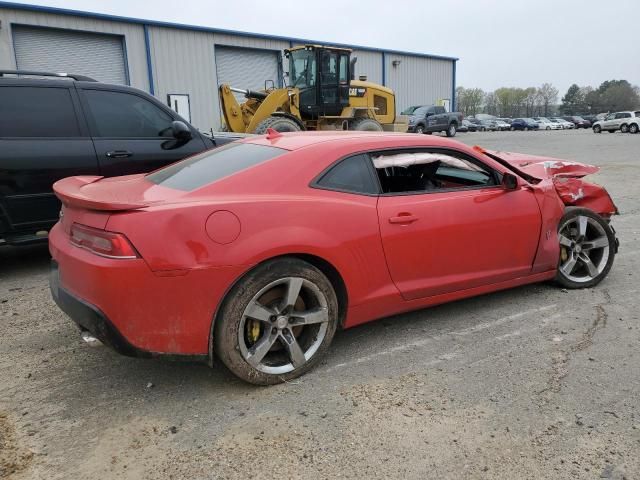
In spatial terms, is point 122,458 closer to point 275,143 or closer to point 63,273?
point 63,273

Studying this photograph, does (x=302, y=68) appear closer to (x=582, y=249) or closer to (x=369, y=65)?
(x=582, y=249)

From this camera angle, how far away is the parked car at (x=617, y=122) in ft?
117

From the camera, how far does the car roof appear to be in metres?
3.34

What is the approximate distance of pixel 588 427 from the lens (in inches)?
99.3

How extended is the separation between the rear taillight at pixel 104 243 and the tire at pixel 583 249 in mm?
3452

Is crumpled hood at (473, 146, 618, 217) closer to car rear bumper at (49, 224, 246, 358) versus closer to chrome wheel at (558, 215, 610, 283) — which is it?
chrome wheel at (558, 215, 610, 283)

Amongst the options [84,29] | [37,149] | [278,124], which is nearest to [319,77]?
[278,124]

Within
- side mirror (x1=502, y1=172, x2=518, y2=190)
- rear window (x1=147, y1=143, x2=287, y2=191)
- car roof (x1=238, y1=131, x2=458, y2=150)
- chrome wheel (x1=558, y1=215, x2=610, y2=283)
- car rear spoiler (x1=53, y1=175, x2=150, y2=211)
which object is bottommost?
chrome wheel (x1=558, y1=215, x2=610, y2=283)

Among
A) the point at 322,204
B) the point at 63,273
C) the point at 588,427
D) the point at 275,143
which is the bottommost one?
the point at 588,427

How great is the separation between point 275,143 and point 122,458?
2081 millimetres

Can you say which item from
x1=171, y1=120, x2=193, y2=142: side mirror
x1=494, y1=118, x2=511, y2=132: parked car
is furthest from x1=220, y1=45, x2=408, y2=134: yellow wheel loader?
x1=494, y1=118, x2=511, y2=132: parked car

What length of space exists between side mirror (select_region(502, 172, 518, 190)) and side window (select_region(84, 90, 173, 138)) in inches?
144

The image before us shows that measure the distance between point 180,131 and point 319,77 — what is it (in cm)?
1006

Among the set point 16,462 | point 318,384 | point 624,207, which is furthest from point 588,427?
point 624,207
